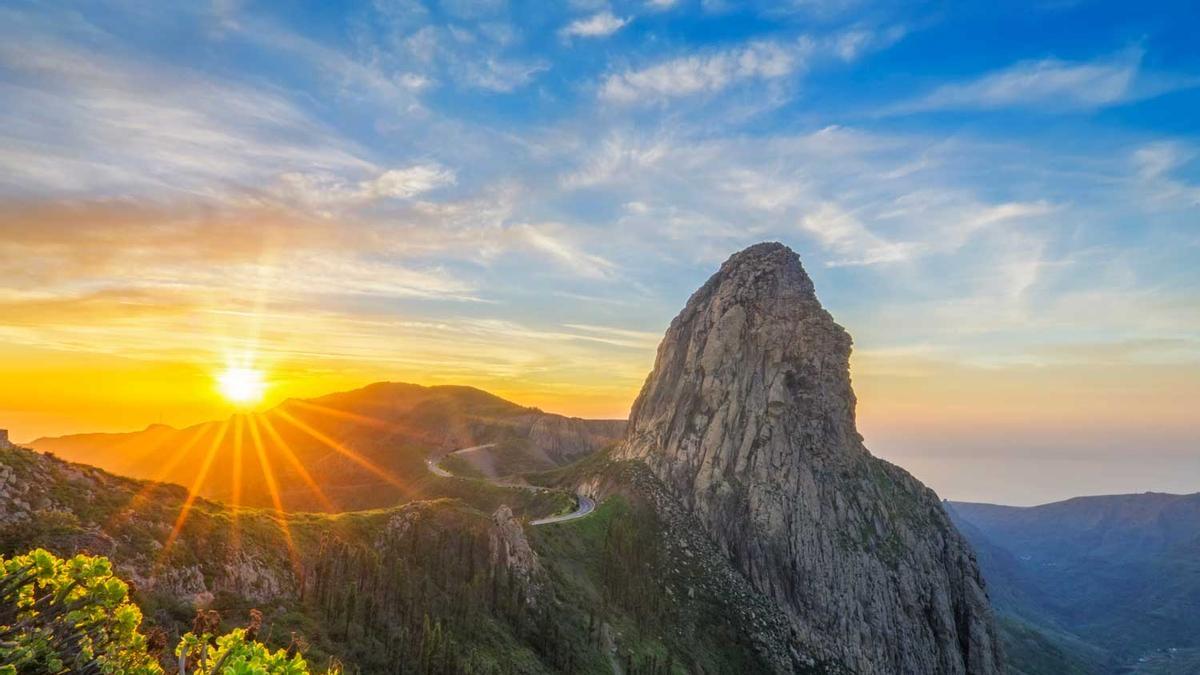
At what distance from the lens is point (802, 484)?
115 metres

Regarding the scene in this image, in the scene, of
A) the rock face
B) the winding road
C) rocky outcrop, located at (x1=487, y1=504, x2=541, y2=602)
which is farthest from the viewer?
the rock face

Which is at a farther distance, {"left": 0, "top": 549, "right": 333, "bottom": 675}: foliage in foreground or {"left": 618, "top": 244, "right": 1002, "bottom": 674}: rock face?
{"left": 618, "top": 244, "right": 1002, "bottom": 674}: rock face

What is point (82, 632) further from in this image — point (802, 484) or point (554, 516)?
point (802, 484)

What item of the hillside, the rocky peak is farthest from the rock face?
the rocky peak

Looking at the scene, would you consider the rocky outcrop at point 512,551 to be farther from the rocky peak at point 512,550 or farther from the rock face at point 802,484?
the rock face at point 802,484

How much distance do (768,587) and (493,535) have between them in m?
61.9

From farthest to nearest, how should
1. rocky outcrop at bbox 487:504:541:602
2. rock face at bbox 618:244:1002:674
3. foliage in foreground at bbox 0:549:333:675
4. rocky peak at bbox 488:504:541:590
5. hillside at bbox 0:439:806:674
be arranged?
rock face at bbox 618:244:1002:674
rocky peak at bbox 488:504:541:590
rocky outcrop at bbox 487:504:541:602
hillside at bbox 0:439:806:674
foliage in foreground at bbox 0:549:333:675

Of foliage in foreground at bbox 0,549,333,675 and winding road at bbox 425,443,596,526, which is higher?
foliage in foreground at bbox 0,549,333,675

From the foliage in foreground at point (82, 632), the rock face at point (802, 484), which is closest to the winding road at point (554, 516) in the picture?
the rock face at point (802, 484)

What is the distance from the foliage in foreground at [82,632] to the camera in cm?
1173

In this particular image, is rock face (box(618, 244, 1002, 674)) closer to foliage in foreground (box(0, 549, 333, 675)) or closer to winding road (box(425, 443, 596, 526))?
winding road (box(425, 443, 596, 526))

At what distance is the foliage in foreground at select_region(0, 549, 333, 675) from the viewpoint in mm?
11734

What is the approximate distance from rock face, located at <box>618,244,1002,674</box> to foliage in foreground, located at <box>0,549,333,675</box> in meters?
104

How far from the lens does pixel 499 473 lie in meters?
159
